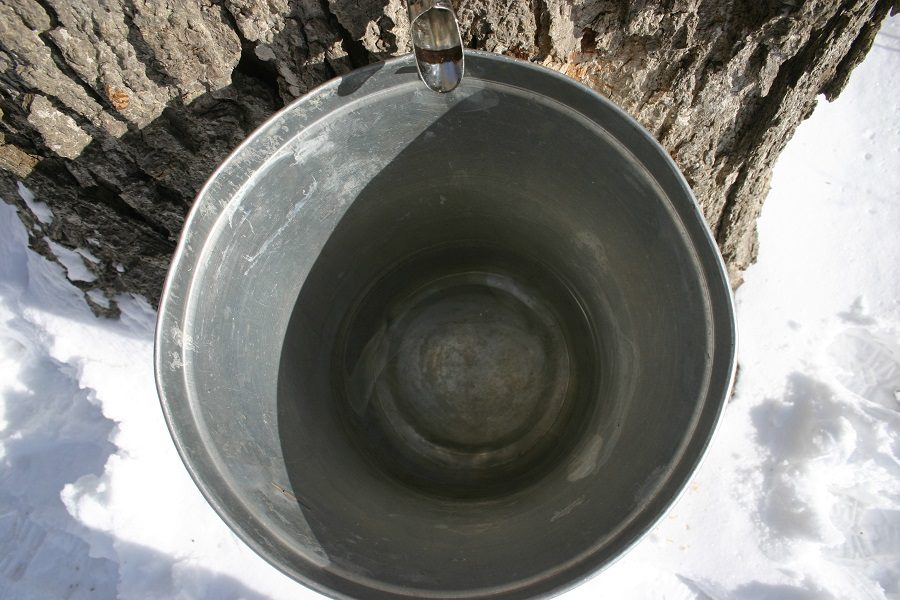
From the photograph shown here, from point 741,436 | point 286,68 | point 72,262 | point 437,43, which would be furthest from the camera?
point 741,436

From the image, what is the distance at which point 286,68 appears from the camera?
106 cm

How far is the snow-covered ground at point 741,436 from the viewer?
150 centimetres

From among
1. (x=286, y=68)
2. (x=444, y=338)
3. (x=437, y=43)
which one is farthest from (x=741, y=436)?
(x=286, y=68)

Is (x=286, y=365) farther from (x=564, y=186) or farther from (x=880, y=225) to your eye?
(x=880, y=225)

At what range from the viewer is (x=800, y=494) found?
150cm

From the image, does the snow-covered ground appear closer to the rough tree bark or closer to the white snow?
the white snow

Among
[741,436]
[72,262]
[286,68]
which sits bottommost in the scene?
[741,436]

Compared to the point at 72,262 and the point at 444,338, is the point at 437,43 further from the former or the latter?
the point at 72,262

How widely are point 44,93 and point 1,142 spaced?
0.21 m

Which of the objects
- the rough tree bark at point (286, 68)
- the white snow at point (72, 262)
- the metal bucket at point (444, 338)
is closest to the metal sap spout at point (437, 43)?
the metal bucket at point (444, 338)

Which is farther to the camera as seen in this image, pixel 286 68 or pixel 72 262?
pixel 72 262

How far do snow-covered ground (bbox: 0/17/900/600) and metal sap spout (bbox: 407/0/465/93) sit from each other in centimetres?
101

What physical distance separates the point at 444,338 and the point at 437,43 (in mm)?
785

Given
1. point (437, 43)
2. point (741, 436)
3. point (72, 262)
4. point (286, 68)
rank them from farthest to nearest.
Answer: point (741, 436)
point (72, 262)
point (286, 68)
point (437, 43)
